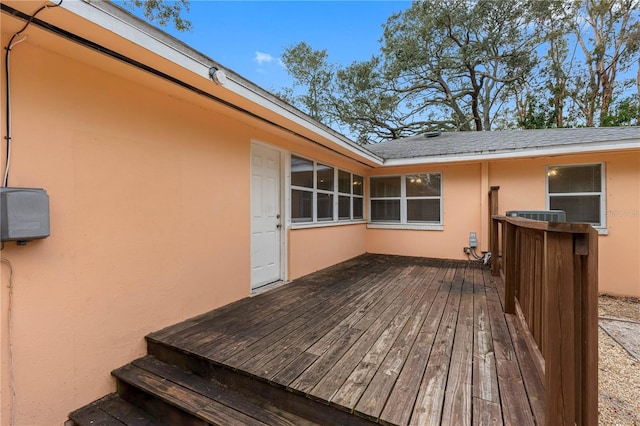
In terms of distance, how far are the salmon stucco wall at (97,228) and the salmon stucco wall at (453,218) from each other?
16.0 feet

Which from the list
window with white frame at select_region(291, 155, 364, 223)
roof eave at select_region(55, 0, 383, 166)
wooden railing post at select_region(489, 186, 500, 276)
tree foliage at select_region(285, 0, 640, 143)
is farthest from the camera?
tree foliage at select_region(285, 0, 640, 143)

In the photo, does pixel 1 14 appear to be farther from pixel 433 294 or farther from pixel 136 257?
pixel 433 294

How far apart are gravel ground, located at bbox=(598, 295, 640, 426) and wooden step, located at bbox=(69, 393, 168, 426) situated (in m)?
3.16

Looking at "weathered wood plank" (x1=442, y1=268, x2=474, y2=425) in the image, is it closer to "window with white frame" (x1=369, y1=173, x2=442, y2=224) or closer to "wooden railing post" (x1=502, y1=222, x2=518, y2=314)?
"wooden railing post" (x1=502, y1=222, x2=518, y2=314)

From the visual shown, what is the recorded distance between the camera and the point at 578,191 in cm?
520

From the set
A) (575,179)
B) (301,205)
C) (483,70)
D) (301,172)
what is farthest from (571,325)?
(483,70)

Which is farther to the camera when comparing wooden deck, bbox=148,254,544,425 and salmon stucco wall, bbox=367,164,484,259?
salmon stucco wall, bbox=367,164,484,259

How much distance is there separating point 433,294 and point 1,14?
4534mm

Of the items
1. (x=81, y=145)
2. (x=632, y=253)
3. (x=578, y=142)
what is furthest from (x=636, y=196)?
(x=81, y=145)

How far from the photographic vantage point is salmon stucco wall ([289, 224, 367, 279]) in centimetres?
447

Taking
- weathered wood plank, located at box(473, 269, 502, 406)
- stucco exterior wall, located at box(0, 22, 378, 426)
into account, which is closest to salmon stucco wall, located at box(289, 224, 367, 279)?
stucco exterior wall, located at box(0, 22, 378, 426)

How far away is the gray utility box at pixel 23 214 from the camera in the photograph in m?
1.58

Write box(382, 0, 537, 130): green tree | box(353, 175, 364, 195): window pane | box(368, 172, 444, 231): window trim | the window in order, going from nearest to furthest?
1. the window
2. box(368, 172, 444, 231): window trim
3. box(353, 175, 364, 195): window pane
4. box(382, 0, 537, 130): green tree

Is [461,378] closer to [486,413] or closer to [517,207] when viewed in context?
[486,413]
